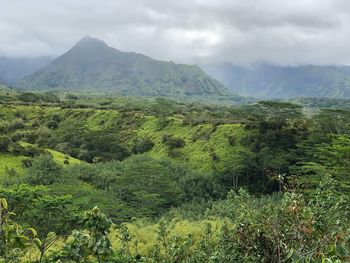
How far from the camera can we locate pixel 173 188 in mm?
39625

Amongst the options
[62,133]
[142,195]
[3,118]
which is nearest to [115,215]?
[142,195]

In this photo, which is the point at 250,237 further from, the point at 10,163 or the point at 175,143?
the point at 175,143

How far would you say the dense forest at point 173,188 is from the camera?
718 centimetres

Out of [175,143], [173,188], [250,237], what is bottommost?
Answer: [173,188]

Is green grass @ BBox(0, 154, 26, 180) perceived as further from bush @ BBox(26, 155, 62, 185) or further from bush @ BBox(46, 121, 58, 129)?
bush @ BBox(46, 121, 58, 129)

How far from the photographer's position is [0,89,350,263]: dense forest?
7.18 m

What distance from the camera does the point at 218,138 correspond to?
188ft

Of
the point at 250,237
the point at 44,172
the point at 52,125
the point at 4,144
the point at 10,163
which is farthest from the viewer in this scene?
the point at 52,125

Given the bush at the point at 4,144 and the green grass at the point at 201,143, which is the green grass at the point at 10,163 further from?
the green grass at the point at 201,143

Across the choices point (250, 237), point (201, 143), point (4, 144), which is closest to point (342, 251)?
point (250, 237)

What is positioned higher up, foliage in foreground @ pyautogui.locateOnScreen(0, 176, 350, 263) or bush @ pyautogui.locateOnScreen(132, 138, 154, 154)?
foliage in foreground @ pyautogui.locateOnScreen(0, 176, 350, 263)

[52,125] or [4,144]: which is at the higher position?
[4,144]

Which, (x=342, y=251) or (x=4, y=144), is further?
(x=4, y=144)

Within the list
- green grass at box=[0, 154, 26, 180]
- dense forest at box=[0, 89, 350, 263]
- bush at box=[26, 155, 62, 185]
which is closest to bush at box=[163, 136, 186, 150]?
dense forest at box=[0, 89, 350, 263]
